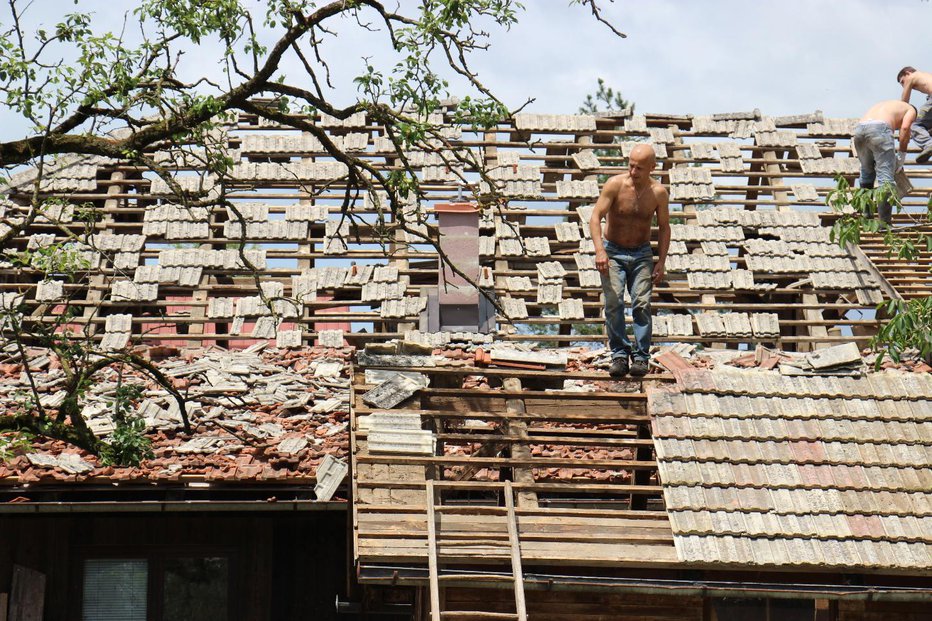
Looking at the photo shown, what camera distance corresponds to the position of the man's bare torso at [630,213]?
11.6 metres

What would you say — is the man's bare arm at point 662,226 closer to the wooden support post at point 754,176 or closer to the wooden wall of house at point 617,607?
the wooden wall of house at point 617,607

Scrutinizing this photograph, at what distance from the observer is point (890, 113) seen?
606 inches

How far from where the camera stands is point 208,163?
11516 mm

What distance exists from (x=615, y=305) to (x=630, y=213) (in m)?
0.86

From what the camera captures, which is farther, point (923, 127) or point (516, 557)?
point (923, 127)

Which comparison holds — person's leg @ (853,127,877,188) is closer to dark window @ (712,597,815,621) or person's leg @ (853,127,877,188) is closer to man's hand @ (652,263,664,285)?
man's hand @ (652,263,664,285)

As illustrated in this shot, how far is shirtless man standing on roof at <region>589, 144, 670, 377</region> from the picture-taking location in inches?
451

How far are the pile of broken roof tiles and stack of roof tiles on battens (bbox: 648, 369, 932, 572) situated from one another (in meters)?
3.41

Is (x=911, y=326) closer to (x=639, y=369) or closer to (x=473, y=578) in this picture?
(x=639, y=369)

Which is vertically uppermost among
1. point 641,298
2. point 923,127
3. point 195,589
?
point 923,127

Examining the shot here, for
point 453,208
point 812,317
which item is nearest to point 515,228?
point 453,208

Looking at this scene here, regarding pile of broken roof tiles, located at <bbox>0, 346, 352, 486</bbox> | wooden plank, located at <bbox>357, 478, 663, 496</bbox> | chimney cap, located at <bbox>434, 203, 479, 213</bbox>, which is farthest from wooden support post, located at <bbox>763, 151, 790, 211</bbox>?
wooden plank, located at <bbox>357, 478, 663, 496</bbox>

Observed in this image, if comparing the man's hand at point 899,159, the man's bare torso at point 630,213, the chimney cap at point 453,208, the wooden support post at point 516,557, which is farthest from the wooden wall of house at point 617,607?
the man's hand at point 899,159

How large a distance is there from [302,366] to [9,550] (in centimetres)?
371
